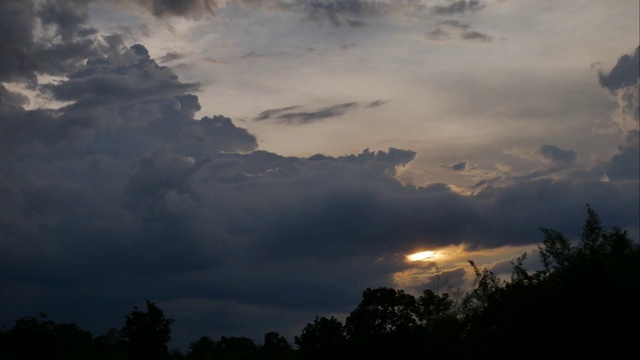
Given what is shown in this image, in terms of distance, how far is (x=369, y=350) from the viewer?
79250 mm

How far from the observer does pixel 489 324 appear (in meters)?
68.6

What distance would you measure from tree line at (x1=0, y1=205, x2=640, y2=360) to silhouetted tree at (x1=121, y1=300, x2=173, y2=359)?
88 mm

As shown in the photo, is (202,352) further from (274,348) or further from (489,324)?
(489,324)

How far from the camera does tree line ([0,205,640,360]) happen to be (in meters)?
46.9

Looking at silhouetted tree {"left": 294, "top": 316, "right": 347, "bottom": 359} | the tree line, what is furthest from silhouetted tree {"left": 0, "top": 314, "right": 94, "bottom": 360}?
silhouetted tree {"left": 294, "top": 316, "right": 347, "bottom": 359}

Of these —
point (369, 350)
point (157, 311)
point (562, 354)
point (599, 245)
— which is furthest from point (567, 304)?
point (157, 311)

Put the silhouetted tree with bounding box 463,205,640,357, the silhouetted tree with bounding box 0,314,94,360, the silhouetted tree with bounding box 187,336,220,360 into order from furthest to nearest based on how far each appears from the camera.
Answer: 1. the silhouetted tree with bounding box 187,336,220,360
2. the silhouetted tree with bounding box 0,314,94,360
3. the silhouetted tree with bounding box 463,205,640,357

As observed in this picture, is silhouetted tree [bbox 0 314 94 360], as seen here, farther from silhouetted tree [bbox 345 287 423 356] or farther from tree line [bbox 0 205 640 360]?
silhouetted tree [bbox 345 287 423 356]

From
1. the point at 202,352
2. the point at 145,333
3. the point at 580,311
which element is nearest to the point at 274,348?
the point at 202,352

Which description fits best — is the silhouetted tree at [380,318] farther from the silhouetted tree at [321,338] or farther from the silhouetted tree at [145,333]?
the silhouetted tree at [145,333]

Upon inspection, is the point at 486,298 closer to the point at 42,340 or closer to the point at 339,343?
the point at 339,343

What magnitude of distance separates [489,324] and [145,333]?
29.9m

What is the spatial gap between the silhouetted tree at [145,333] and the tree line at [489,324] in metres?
0.09

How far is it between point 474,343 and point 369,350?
16825 millimetres
